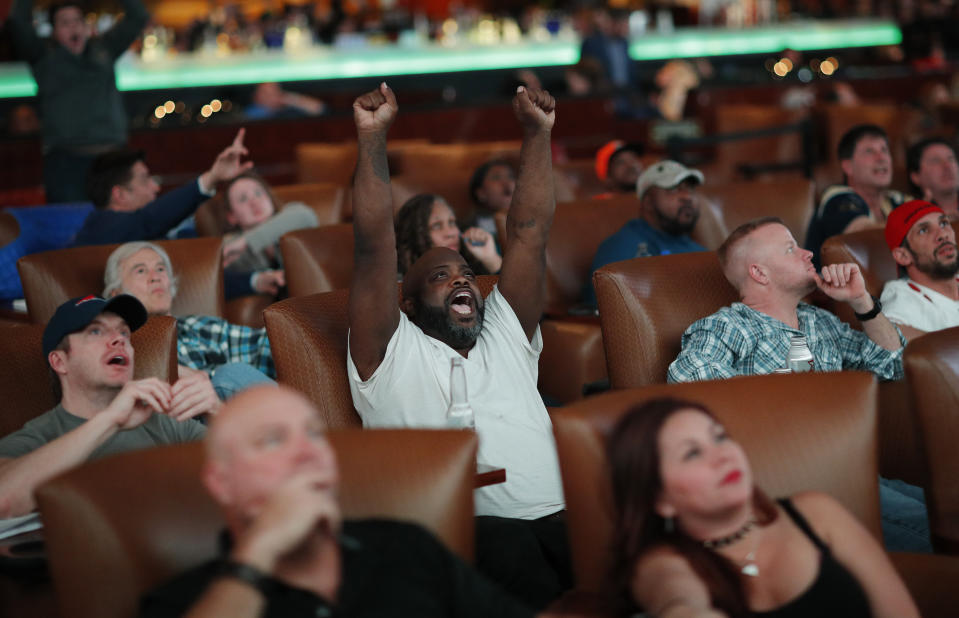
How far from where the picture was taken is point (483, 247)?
3842 mm

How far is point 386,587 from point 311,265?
7.15 feet

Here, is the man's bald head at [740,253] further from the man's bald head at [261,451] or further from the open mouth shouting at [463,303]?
the man's bald head at [261,451]

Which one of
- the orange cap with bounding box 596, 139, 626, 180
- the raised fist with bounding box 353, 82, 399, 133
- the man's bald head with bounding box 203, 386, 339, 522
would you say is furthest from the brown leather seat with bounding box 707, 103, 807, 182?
the man's bald head with bounding box 203, 386, 339, 522

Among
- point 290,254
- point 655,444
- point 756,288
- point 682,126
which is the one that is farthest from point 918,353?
point 682,126

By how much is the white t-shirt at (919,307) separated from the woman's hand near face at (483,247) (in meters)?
1.29

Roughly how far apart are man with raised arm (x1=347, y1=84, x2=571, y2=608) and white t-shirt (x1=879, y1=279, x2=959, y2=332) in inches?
42.3

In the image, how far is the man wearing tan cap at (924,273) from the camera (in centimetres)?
310

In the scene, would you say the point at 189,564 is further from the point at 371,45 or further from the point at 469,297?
the point at 371,45

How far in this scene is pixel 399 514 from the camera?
1740 millimetres

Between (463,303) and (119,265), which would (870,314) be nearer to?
(463,303)

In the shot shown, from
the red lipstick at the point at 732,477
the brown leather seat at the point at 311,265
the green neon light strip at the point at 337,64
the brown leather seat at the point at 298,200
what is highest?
the green neon light strip at the point at 337,64

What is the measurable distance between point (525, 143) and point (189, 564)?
141 centimetres

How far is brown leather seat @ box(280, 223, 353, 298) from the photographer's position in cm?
365

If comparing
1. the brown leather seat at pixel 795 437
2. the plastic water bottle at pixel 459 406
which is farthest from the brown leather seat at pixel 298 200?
the brown leather seat at pixel 795 437
